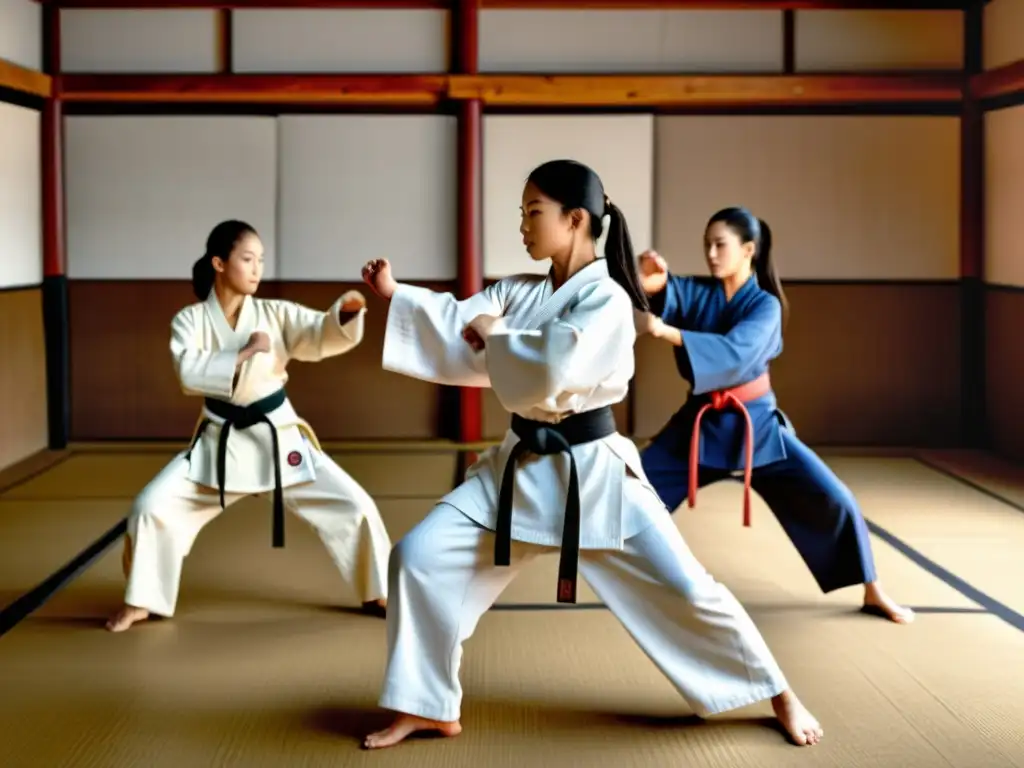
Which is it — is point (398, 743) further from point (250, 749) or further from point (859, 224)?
point (859, 224)

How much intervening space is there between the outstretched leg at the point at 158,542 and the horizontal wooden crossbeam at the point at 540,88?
11.4ft

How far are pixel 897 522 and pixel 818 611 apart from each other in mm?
1319

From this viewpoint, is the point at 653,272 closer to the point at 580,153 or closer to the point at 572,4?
the point at 580,153

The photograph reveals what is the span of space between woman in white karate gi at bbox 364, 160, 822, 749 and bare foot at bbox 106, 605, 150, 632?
1142 millimetres

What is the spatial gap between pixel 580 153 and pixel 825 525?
11.8ft

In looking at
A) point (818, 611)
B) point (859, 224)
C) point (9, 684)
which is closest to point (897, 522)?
point (818, 611)

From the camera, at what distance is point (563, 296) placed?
102 inches

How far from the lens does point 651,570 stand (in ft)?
8.49

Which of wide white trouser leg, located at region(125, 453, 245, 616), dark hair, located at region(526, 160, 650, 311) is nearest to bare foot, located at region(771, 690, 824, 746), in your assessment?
dark hair, located at region(526, 160, 650, 311)

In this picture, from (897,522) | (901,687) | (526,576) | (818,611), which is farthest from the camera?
(897,522)

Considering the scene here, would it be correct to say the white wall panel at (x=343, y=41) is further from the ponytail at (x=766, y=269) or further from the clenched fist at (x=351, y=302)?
the clenched fist at (x=351, y=302)

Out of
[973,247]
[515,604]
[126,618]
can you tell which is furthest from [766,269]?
[973,247]

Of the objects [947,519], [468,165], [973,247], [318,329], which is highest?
[468,165]

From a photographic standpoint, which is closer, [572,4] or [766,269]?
[766,269]
